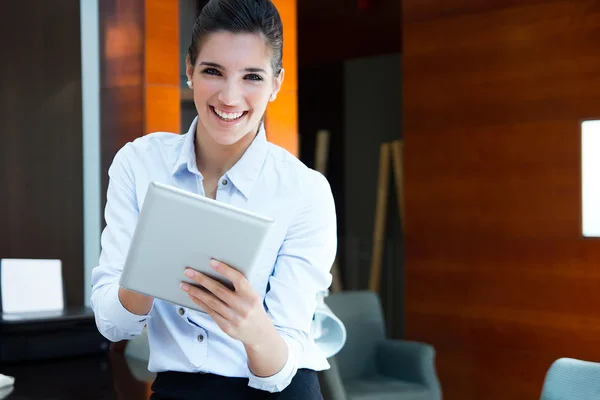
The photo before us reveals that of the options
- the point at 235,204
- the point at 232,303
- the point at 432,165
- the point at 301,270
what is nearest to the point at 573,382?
the point at 301,270

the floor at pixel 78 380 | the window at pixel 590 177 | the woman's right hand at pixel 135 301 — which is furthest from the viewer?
the window at pixel 590 177

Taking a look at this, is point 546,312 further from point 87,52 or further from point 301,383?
point 301,383

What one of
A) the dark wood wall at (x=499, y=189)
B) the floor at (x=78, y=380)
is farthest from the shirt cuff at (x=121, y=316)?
the dark wood wall at (x=499, y=189)

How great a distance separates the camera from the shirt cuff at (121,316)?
1.31 m

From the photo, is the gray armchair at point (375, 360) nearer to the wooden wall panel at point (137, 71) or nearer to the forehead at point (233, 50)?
the wooden wall panel at point (137, 71)

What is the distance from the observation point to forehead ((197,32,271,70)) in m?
1.36

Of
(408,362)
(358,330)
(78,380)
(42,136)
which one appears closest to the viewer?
(78,380)

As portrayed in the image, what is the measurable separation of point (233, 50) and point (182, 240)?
0.36 m

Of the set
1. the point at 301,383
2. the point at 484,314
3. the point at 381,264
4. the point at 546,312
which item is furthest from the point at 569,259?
the point at 301,383

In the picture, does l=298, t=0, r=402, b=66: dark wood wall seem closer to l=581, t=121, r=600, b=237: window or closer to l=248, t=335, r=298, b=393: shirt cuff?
l=581, t=121, r=600, b=237: window

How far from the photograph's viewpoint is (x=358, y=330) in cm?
501

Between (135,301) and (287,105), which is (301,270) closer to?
(135,301)

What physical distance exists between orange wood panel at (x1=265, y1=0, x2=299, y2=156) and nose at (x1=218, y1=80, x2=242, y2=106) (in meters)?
2.72

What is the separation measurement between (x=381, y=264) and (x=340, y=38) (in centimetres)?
244
